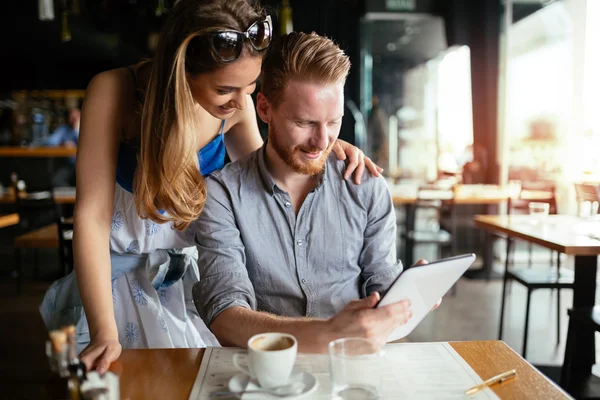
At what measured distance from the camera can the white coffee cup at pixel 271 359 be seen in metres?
0.84

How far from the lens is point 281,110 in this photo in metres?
1.42

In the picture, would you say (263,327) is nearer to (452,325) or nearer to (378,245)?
(378,245)

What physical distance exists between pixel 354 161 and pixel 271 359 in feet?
2.78

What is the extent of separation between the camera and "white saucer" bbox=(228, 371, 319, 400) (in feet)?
2.83

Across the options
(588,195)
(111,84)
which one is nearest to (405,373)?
(111,84)

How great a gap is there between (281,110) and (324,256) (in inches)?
17.3

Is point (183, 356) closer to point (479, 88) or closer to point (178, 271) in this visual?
point (178, 271)

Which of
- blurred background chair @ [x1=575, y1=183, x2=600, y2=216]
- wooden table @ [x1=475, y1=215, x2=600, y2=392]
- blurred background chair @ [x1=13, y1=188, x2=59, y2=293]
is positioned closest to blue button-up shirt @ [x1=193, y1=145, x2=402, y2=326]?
wooden table @ [x1=475, y1=215, x2=600, y2=392]

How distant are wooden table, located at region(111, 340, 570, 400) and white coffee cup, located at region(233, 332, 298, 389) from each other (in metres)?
0.15

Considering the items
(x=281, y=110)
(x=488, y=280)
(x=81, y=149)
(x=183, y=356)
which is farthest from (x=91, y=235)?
(x=488, y=280)

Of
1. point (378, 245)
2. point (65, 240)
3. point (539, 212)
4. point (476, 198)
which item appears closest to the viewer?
point (378, 245)

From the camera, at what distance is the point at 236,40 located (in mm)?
1267

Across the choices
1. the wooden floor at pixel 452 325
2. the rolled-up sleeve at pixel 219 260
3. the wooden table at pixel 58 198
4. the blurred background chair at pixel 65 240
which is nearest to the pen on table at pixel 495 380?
the rolled-up sleeve at pixel 219 260

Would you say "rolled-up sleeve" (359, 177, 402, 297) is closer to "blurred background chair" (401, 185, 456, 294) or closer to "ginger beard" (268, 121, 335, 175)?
"ginger beard" (268, 121, 335, 175)
